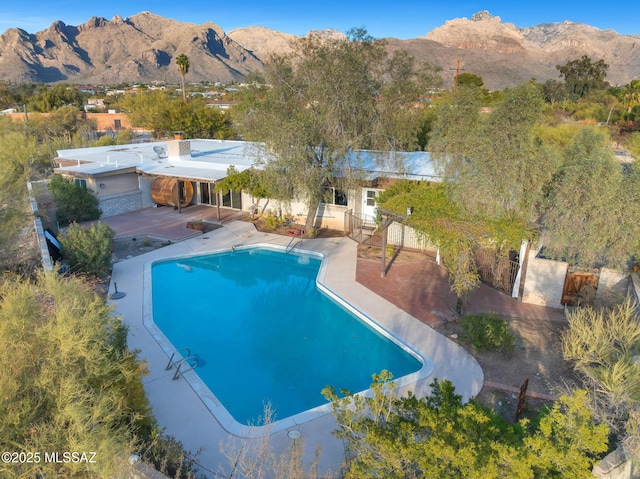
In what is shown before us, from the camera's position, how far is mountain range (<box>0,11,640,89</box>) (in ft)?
309

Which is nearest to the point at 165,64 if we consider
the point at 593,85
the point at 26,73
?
the point at 26,73

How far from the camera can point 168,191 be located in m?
23.2

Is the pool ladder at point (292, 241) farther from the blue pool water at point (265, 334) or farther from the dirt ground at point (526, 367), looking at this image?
the dirt ground at point (526, 367)

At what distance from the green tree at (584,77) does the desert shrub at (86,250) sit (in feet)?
211

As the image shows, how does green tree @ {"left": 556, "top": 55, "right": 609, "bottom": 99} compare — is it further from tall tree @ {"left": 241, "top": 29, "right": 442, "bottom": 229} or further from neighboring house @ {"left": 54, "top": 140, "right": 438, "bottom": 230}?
tall tree @ {"left": 241, "top": 29, "right": 442, "bottom": 229}

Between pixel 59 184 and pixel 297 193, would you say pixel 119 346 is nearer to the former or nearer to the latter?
pixel 297 193

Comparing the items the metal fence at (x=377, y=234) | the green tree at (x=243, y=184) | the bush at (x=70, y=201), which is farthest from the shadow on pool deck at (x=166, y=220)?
the metal fence at (x=377, y=234)

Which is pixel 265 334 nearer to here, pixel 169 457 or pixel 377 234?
pixel 169 457

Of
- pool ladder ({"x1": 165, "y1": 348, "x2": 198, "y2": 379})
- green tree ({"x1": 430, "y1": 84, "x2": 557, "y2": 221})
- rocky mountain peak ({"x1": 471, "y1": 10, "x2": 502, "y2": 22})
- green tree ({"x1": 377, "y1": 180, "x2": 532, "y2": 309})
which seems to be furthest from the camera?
rocky mountain peak ({"x1": 471, "y1": 10, "x2": 502, "y2": 22})

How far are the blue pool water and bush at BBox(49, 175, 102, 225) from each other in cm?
644

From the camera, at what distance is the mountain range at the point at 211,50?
94.1m

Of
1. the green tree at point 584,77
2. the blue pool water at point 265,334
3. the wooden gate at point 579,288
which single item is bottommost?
the blue pool water at point 265,334

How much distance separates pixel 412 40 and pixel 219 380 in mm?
98735

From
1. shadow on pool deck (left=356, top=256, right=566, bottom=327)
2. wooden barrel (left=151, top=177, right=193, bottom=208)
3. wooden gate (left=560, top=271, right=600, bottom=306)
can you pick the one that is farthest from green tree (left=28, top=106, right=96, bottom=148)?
wooden gate (left=560, top=271, right=600, bottom=306)
